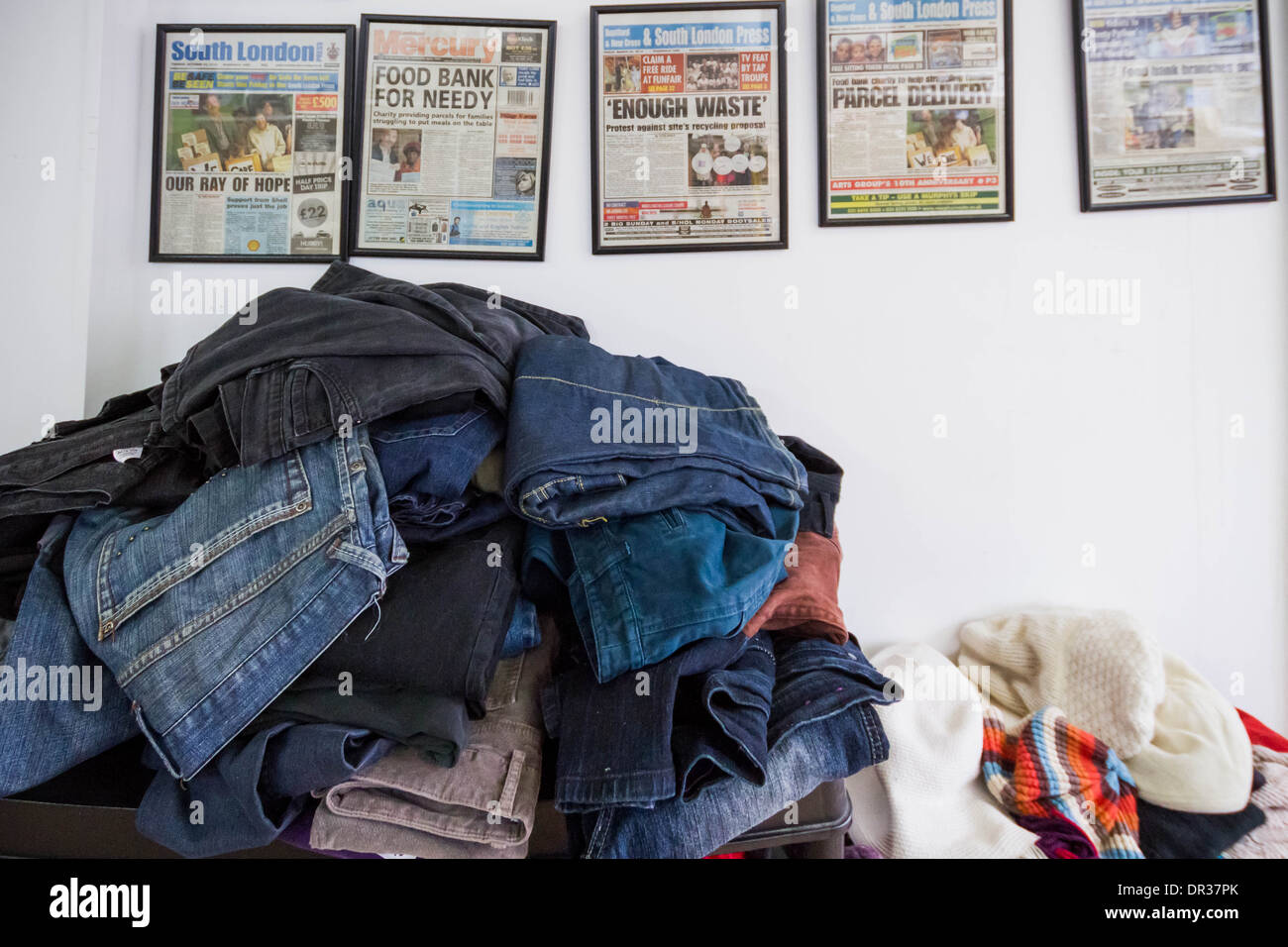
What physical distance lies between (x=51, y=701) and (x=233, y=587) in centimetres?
23

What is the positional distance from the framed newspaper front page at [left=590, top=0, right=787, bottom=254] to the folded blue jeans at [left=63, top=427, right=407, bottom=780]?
801 millimetres

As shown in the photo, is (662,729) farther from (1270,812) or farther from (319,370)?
(1270,812)

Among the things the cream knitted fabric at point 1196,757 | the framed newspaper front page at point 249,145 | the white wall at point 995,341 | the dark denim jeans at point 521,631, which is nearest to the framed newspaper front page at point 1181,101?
the white wall at point 995,341

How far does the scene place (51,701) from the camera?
0.82 metres

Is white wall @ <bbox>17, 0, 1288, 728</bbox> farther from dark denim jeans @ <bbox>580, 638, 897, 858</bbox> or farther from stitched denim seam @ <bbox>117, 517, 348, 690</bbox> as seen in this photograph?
stitched denim seam @ <bbox>117, 517, 348, 690</bbox>

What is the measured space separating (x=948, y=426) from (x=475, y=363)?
97 centimetres

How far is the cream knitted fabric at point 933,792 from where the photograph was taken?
1.12 metres

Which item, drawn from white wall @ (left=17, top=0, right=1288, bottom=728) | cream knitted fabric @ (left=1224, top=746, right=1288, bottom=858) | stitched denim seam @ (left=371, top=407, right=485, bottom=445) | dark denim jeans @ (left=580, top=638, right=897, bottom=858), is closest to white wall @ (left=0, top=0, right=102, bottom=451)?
white wall @ (left=17, top=0, right=1288, bottom=728)

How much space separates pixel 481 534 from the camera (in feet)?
3.12

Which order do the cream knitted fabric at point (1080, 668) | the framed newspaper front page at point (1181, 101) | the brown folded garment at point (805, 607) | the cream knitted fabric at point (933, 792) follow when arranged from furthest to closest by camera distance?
the framed newspaper front page at point (1181, 101) < the cream knitted fabric at point (1080, 668) < the cream knitted fabric at point (933, 792) < the brown folded garment at point (805, 607)

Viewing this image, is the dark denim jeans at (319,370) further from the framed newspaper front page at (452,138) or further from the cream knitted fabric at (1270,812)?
the cream knitted fabric at (1270,812)

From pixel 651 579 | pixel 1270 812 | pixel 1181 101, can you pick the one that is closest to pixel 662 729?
pixel 651 579
